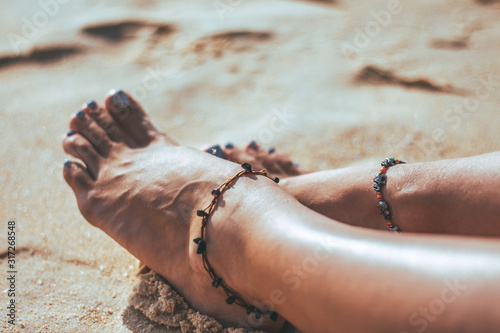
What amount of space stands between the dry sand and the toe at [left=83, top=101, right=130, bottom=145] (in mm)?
284

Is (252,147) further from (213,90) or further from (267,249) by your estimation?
(267,249)

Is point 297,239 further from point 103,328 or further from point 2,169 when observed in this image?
point 2,169

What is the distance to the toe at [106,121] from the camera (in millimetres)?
1881

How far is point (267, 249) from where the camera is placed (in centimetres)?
110

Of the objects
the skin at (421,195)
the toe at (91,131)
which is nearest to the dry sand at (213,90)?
the toe at (91,131)

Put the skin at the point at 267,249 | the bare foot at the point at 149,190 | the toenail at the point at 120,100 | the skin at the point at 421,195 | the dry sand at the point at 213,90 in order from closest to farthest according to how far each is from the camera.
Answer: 1. the skin at the point at 267,249
2. the skin at the point at 421,195
3. the bare foot at the point at 149,190
4. the dry sand at the point at 213,90
5. the toenail at the point at 120,100

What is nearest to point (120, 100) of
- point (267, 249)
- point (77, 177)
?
point (77, 177)

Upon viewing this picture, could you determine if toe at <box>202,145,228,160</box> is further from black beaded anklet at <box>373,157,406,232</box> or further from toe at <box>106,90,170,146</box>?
black beaded anklet at <box>373,157,406,232</box>

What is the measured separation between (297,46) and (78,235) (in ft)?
5.21

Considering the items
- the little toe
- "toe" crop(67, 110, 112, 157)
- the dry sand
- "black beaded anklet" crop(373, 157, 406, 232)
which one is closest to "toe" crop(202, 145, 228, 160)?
the little toe

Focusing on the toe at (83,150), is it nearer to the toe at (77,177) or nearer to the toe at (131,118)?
the toe at (77,177)

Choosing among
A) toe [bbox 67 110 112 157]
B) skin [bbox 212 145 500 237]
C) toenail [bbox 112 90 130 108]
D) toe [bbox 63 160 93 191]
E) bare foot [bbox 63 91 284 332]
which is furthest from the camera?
toenail [bbox 112 90 130 108]

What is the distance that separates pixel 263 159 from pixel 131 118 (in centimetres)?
59

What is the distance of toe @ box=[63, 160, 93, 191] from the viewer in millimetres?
1688
